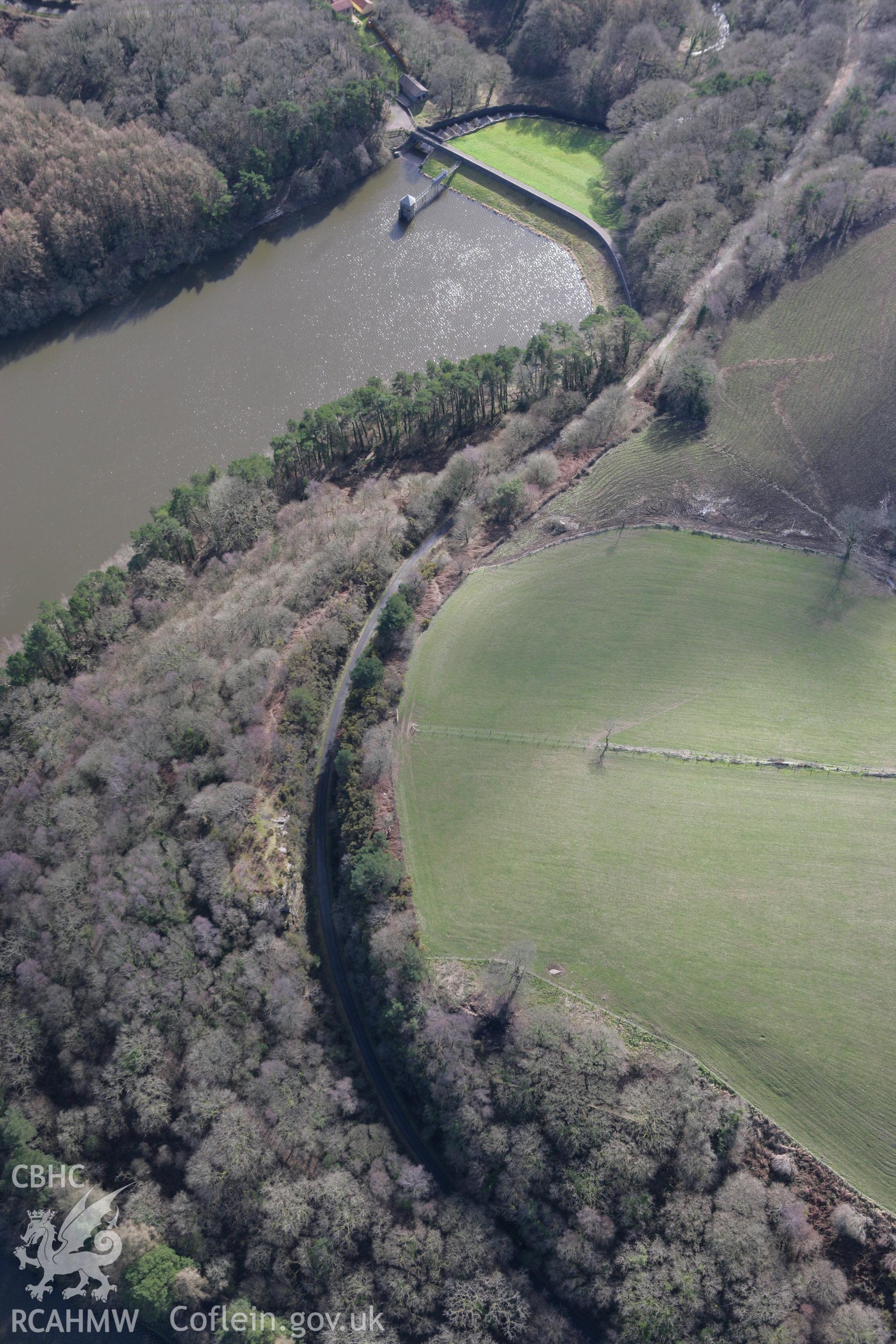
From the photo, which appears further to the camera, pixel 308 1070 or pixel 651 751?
pixel 651 751

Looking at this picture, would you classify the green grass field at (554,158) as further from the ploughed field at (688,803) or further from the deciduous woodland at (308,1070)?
the deciduous woodland at (308,1070)

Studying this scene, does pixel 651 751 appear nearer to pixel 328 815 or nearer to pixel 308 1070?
pixel 328 815

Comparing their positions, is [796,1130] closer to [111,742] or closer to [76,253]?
[111,742]

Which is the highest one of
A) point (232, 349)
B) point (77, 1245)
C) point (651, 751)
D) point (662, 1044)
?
point (232, 349)

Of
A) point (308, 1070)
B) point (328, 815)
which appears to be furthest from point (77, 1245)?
point (328, 815)

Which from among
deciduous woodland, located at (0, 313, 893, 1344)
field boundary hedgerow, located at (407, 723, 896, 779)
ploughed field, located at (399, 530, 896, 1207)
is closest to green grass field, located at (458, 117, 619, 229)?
ploughed field, located at (399, 530, 896, 1207)
